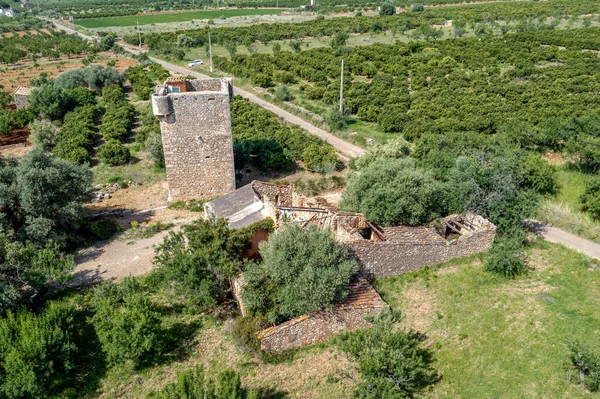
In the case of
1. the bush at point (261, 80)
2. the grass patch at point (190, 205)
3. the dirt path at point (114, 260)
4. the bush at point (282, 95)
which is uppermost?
the bush at point (261, 80)

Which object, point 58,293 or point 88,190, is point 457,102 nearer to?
point 88,190

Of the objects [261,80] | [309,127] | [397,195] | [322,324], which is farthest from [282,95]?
[322,324]

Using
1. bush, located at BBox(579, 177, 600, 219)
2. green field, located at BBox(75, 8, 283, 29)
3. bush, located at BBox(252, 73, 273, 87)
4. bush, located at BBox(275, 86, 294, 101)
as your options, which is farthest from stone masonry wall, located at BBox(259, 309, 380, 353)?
green field, located at BBox(75, 8, 283, 29)

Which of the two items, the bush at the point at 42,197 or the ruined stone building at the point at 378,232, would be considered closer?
the ruined stone building at the point at 378,232

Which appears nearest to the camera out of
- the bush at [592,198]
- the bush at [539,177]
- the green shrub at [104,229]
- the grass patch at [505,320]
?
the grass patch at [505,320]

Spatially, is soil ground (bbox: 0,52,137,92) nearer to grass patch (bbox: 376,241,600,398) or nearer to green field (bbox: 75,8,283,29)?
green field (bbox: 75,8,283,29)

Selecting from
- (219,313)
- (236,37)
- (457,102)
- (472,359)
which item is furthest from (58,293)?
(236,37)

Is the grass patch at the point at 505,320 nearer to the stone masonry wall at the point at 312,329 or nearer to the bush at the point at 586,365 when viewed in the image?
the bush at the point at 586,365

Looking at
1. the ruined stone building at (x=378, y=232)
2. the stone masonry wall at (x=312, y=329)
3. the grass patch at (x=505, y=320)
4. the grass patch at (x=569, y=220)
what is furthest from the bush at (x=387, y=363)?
the grass patch at (x=569, y=220)
